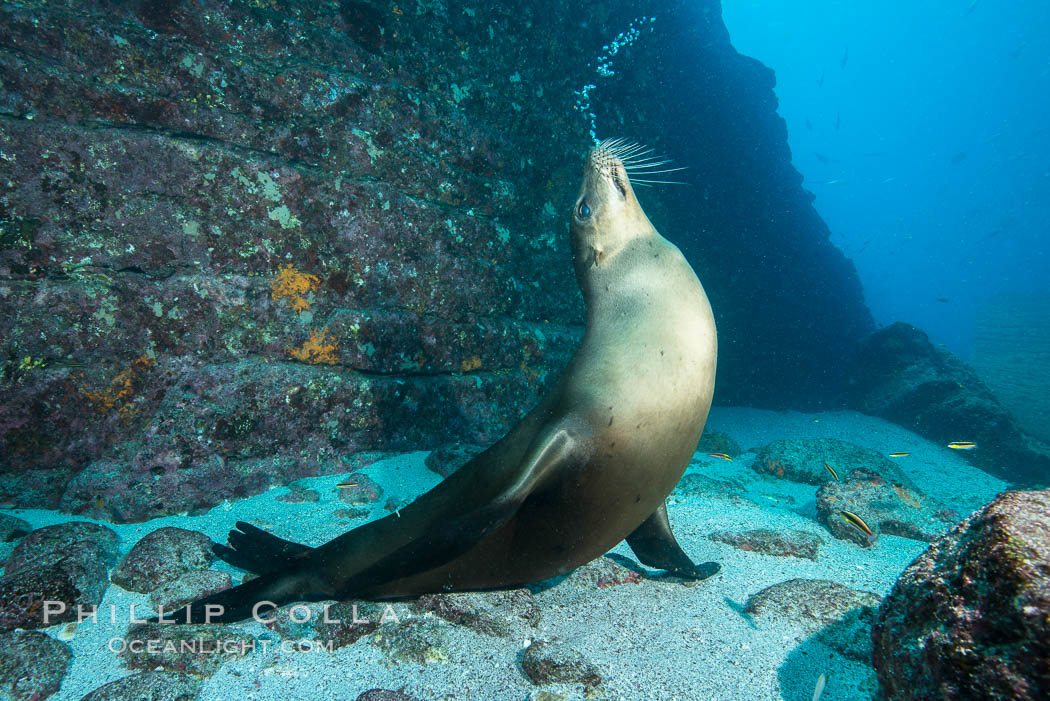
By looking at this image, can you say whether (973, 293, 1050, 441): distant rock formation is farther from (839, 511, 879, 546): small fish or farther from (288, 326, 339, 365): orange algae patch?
(288, 326, 339, 365): orange algae patch

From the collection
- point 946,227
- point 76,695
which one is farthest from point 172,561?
point 946,227

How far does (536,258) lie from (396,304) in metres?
2.36

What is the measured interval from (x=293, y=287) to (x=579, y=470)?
11.4 ft

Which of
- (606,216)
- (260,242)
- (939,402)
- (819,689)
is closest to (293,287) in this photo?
(260,242)

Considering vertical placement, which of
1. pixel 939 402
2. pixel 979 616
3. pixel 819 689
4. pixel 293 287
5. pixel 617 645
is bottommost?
pixel 939 402

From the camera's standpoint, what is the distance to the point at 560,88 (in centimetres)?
767

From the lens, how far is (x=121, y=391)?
11.6ft

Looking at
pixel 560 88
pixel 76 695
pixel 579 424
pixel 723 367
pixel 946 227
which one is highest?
pixel 946 227

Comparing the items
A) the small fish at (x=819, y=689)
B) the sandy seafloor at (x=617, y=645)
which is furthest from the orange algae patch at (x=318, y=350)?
the small fish at (x=819, y=689)

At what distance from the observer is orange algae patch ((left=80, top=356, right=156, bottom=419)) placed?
3.43 meters

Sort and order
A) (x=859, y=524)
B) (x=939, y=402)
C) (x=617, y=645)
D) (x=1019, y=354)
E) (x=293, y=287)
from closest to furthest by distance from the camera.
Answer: (x=617, y=645)
(x=859, y=524)
(x=293, y=287)
(x=939, y=402)
(x=1019, y=354)

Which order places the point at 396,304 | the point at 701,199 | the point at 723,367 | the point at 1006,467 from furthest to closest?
the point at 723,367 → the point at 701,199 → the point at 1006,467 → the point at 396,304

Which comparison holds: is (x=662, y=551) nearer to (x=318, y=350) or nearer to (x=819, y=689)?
(x=819, y=689)

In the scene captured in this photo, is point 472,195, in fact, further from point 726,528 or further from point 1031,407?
point 1031,407
